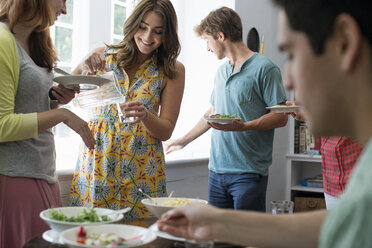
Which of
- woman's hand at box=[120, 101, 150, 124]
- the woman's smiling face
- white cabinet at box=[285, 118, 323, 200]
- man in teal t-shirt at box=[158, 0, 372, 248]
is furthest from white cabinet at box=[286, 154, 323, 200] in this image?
man in teal t-shirt at box=[158, 0, 372, 248]

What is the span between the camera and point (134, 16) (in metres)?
2.35

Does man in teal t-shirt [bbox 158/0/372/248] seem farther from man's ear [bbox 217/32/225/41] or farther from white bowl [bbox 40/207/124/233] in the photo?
man's ear [bbox 217/32/225/41]

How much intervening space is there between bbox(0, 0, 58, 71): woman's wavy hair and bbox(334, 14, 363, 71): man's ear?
56.2 inches

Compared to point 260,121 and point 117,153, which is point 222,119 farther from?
point 117,153

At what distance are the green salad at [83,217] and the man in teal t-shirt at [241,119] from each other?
55.1 inches

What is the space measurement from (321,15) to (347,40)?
0.18 ft

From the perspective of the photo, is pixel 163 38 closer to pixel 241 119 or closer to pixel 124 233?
pixel 241 119

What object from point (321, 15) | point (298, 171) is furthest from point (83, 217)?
point (298, 171)

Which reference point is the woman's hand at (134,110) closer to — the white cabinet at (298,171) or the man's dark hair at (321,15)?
the man's dark hair at (321,15)

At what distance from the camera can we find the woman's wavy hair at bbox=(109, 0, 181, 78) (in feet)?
7.66

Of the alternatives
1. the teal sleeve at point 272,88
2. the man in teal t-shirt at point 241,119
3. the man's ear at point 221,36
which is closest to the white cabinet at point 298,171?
the man in teal t-shirt at point 241,119

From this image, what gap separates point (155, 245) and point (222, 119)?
1.41 m

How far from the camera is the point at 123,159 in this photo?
2230mm

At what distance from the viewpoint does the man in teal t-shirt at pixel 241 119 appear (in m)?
2.77
